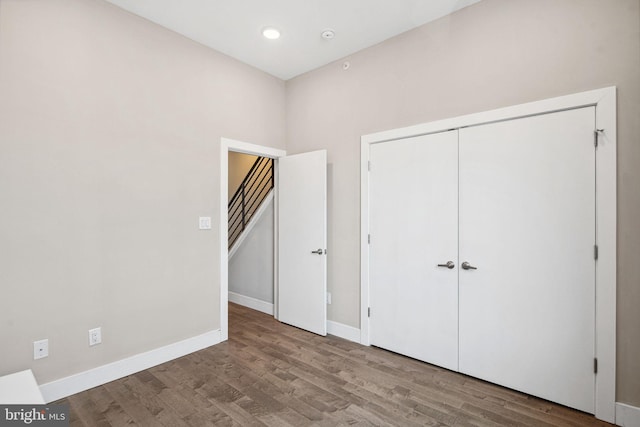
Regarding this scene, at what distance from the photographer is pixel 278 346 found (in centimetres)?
323

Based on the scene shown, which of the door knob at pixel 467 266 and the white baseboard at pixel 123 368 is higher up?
the door knob at pixel 467 266

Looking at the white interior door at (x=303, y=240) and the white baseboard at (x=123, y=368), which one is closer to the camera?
the white baseboard at (x=123, y=368)

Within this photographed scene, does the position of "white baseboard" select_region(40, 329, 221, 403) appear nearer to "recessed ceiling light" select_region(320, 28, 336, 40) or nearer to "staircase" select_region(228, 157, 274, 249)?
"staircase" select_region(228, 157, 274, 249)

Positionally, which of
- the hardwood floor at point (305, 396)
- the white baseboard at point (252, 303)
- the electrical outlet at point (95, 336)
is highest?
the electrical outlet at point (95, 336)

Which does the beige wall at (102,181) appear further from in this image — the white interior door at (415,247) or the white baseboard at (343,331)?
the white interior door at (415,247)

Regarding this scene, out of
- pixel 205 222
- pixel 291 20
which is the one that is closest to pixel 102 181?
pixel 205 222

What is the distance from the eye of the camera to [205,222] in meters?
3.24

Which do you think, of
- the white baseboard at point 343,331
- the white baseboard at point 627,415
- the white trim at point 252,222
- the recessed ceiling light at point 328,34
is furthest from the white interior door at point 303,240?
the white baseboard at point 627,415

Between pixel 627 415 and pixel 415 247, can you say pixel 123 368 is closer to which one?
pixel 415 247

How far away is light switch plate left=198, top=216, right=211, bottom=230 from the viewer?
321cm

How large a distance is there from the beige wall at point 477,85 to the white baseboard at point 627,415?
0.16 ft

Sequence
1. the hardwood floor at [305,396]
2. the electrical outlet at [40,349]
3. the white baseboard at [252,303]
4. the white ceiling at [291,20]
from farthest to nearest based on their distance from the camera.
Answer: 1. the white baseboard at [252,303]
2. the white ceiling at [291,20]
3. the electrical outlet at [40,349]
4. the hardwood floor at [305,396]

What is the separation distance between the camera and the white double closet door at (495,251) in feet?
7.11

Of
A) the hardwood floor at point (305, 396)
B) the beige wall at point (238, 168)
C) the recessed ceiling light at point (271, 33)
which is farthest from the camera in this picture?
the beige wall at point (238, 168)
